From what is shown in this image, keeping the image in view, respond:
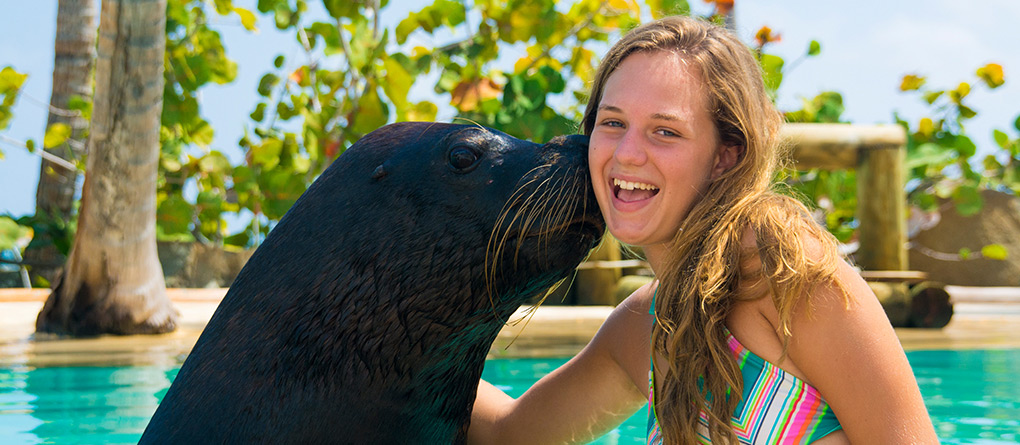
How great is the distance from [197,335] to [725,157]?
448cm

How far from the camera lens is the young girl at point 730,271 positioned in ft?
5.13

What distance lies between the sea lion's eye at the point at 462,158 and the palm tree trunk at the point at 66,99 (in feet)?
29.8

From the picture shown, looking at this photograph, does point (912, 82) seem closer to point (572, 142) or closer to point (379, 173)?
point (572, 142)

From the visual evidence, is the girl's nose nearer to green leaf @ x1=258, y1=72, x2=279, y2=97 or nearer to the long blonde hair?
the long blonde hair

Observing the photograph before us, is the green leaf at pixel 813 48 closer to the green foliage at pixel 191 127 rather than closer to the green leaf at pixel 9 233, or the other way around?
the green foliage at pixel 191 127

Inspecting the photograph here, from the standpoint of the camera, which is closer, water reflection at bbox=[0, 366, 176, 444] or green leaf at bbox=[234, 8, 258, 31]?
water reflection at bbox=[0, 366, 176, 444]

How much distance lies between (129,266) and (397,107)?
9.08 ft

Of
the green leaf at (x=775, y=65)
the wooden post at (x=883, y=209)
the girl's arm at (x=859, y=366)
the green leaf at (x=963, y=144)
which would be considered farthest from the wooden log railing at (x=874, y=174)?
the girl's arm at (x=859, y=366)

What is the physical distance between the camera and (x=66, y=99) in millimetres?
10227

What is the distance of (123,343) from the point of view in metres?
5.63

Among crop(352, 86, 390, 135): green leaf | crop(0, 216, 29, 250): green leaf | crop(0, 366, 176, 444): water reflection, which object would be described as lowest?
crop(0, 366, 176, 444): water reflection

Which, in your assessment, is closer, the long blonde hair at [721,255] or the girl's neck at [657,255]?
the long blonde hair at [721,255]

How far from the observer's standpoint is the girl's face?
67.1 inches

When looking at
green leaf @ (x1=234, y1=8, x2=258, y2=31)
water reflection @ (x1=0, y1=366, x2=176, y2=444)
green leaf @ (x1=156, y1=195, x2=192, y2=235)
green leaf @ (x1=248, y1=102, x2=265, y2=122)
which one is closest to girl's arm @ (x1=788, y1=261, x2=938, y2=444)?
water reflection @ (x1=0, y1=366, x2=176, y2=444)
